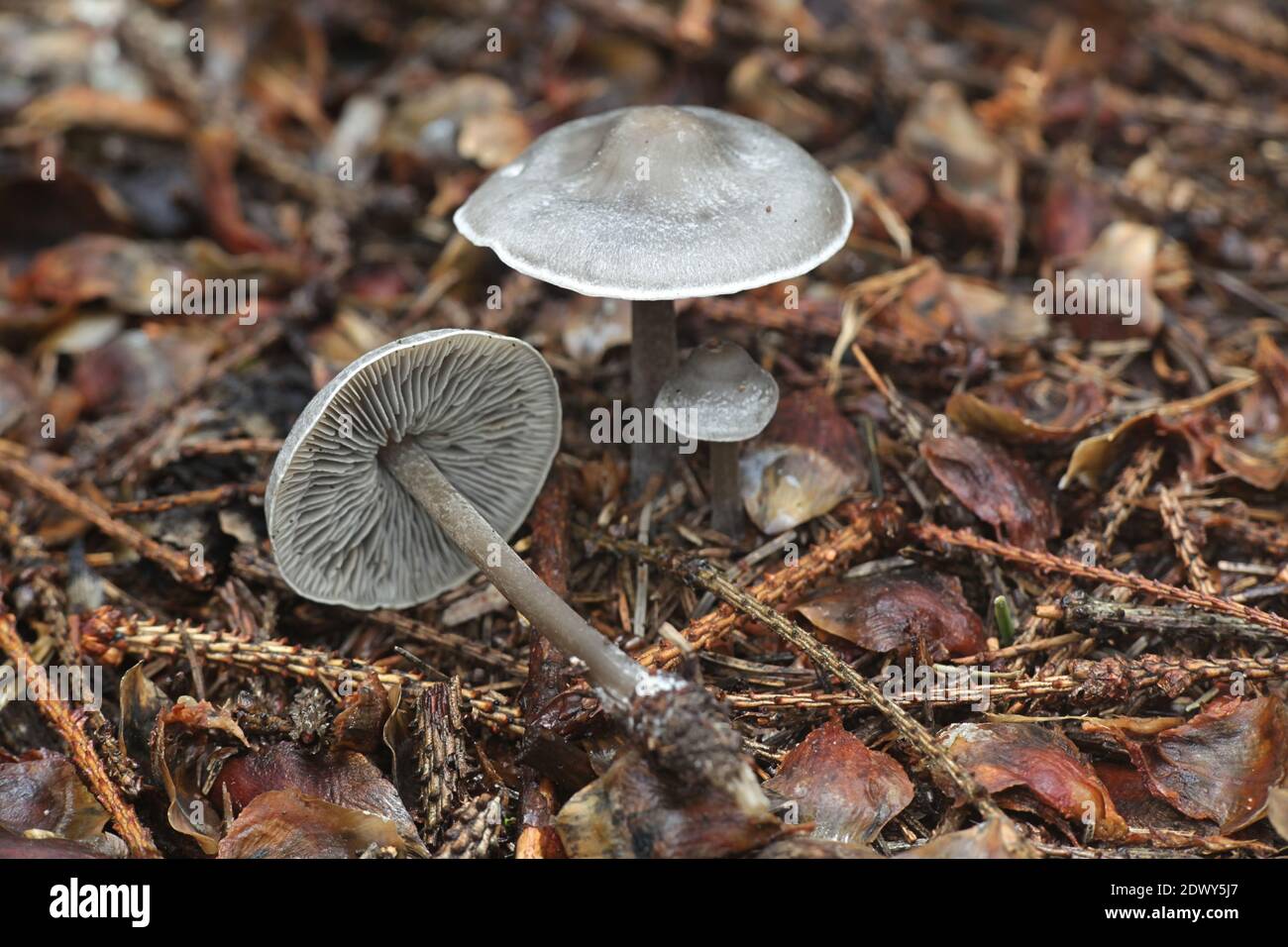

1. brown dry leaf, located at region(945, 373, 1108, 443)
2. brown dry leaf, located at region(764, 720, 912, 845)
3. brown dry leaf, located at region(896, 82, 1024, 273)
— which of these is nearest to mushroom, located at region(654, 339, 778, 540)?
brown dry leaf, located at region(945, 373, 1108, 443)

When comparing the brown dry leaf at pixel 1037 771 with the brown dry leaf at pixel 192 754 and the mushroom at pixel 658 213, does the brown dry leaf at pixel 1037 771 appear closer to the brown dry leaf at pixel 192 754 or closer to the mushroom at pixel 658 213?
the mushroom at pixel 658 213

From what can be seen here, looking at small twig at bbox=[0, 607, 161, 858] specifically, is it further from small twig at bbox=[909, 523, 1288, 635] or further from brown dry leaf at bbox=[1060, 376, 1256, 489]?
brown dry leaf at bbox=[1060, 376, 1256, 489]

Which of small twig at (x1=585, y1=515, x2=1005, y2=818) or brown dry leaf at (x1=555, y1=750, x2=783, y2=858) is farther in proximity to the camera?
small twig at (x1=585, y1=515, x2=1005, y2=818)

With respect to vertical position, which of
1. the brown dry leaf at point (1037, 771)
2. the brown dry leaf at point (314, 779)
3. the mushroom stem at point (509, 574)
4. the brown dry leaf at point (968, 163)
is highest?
the brown dry leaf at point (968, 163)

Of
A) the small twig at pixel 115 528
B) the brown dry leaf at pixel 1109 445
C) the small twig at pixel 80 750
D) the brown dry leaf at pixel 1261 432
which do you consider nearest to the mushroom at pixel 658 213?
the brown dry leaf at pixel 1109 445

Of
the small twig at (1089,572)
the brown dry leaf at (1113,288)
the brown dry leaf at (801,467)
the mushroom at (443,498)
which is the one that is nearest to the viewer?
the mushroom at (443,498)

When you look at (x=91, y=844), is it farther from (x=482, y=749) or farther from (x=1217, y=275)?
(x=1217, y=275)
